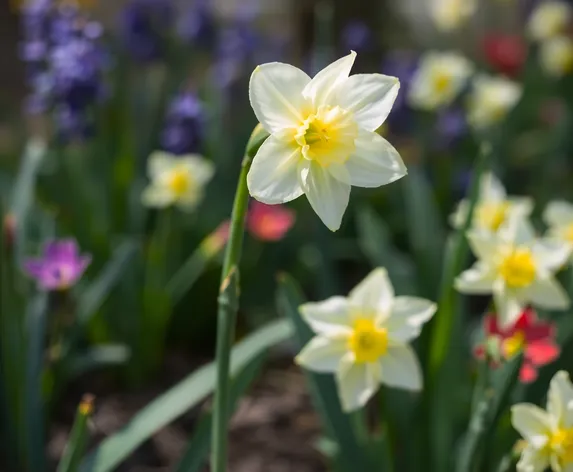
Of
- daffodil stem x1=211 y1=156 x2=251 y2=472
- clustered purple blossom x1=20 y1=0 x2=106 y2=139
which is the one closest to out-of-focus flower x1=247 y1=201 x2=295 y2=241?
clustered purple blossom x1=20 y1=0 x2=106 y2=139

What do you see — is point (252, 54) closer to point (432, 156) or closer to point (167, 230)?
point (432, 156)

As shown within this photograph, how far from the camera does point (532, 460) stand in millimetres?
956

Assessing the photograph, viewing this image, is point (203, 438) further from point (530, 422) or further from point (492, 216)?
point (492, 216)

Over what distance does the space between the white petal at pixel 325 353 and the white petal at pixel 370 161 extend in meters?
0.31

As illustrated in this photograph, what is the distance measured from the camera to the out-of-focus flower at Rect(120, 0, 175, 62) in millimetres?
2346

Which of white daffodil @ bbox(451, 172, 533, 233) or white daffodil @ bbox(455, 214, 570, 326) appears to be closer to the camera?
white daffodil @ bbox(455, 214, 570, 326)

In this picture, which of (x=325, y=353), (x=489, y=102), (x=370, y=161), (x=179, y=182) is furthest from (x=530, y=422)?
(x=489, y=102)

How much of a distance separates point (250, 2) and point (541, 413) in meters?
2.32

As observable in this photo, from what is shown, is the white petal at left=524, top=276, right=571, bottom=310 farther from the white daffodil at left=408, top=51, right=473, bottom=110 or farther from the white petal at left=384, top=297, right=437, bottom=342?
the white daffodil at left=408, top=51, right=473, bottom=110

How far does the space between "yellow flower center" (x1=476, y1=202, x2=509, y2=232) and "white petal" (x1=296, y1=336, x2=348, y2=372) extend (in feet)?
1.68

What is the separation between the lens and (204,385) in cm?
122

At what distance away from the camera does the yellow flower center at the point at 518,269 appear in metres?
1.16

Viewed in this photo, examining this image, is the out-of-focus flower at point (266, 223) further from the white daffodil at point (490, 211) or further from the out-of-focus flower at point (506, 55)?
the out-of-focus flower at point (506, 55)

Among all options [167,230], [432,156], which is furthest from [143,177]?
[432,156]
